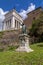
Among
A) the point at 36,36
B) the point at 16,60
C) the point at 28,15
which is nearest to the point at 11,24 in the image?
the point at 28,15

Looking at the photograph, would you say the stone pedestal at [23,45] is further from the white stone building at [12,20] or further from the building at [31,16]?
the white stone building at [12,20]

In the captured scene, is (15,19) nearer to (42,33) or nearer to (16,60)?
(42,33)

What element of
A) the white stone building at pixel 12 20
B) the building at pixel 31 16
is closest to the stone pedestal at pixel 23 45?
the building at pixel 31 16

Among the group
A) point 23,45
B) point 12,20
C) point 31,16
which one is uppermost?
point 31,16

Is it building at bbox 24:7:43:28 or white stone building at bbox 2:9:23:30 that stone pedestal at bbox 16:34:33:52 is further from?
white stone building at bbox 2:9:23:30

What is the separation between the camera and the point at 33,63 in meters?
12.9

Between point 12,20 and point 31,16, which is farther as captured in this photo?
point 12,20

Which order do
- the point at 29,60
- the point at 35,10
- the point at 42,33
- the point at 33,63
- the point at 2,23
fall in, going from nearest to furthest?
the point at 33,63
the point at 29,60
the point at 42,33
the point at 35,10
the point at 2,23

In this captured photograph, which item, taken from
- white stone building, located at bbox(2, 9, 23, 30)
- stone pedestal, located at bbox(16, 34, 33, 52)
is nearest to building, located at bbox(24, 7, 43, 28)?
white stone building, located at bbox(2, 9, 23, 30)

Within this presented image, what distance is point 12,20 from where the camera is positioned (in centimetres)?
5991

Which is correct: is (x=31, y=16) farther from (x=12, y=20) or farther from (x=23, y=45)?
(x=23, y=45)

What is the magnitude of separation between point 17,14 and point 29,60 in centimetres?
4883

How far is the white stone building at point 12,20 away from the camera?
59.9 meters

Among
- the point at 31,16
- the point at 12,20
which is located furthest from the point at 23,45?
the point at 12,20
